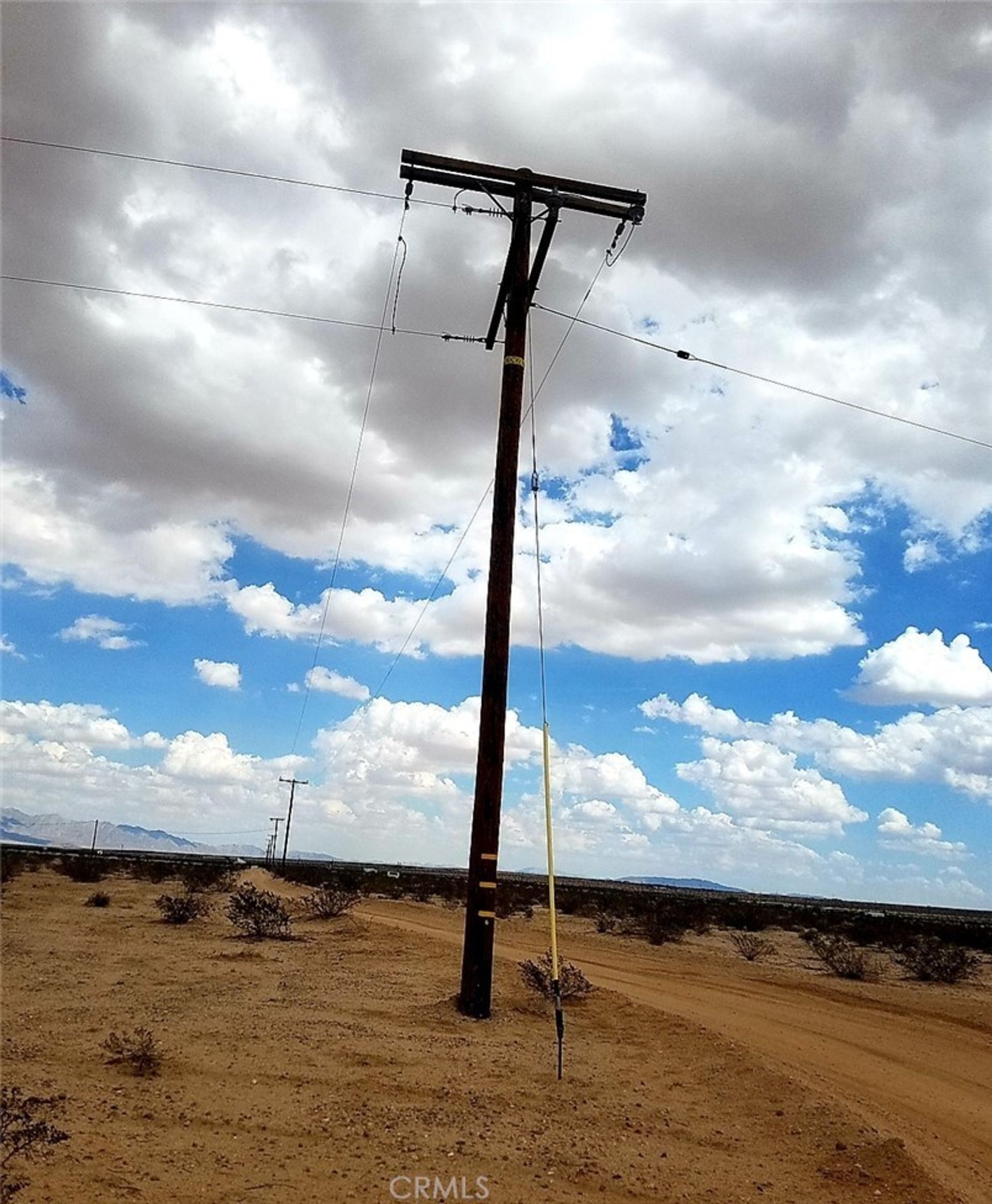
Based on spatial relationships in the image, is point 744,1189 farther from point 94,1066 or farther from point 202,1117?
point 94,1066

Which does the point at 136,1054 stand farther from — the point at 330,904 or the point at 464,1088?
the point at 330,904

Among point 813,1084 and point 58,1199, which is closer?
point 58,1199

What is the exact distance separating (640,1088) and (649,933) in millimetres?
17206

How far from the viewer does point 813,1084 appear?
8.52m

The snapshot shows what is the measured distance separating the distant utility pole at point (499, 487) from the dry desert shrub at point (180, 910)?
9.26 metres

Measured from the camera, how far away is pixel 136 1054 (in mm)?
7648

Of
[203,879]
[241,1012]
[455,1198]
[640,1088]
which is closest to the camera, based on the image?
[455,1198]

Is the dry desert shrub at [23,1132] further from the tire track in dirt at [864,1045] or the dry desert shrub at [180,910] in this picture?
the dry desert shrub at [180,910]

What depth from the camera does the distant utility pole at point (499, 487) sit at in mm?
10570

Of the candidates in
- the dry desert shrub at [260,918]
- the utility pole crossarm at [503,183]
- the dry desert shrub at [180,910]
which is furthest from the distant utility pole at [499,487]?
the dry desert shrub at [180,910]

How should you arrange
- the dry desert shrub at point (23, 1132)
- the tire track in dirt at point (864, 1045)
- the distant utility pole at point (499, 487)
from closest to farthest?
the dry desert shrub at point (23, 1132) < the tire track in dirt at point (864, 1045) < the distant utility pole at point (499, 487)

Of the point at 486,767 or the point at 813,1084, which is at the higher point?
the point at 486,767

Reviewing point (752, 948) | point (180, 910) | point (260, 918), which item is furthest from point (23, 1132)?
point (752, 948)

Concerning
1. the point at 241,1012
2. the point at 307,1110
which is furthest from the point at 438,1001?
the point at 307,1110
